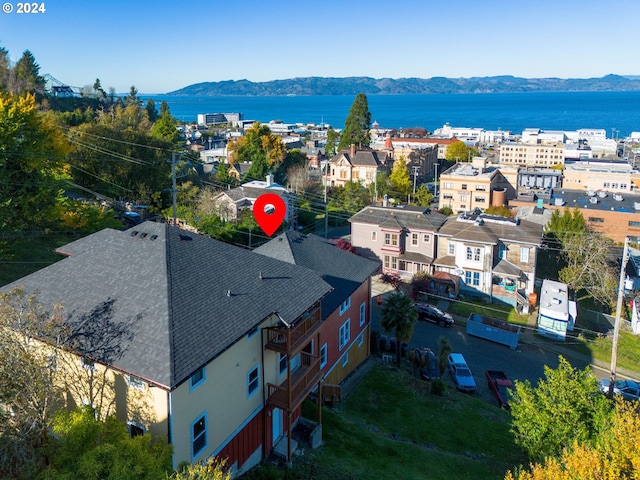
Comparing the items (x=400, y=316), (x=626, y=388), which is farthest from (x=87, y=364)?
(x=626, y=388)

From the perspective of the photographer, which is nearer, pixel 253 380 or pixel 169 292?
pixel 169 292

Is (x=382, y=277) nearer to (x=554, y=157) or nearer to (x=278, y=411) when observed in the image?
(x=278, y=411)

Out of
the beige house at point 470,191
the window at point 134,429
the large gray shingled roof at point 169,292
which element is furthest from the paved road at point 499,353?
the beige house at point 470,191

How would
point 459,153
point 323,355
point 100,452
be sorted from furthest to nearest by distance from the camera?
point 459,153 → point 323,355 → point 100,452

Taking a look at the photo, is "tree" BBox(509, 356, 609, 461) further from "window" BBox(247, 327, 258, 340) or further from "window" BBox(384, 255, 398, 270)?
"window" BBox(384, 255, 398, 270)

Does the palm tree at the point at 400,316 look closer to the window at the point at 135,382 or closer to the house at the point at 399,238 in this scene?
the house at the point at 399,238

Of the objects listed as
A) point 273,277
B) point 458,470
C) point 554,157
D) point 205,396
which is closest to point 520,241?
point 458,470

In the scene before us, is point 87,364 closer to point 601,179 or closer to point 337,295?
point 337,295
